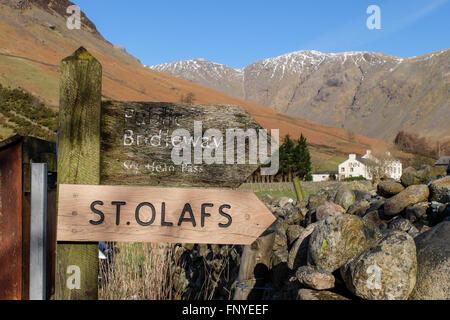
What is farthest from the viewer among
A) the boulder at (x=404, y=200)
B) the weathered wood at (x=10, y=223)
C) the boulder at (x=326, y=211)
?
the boulder at (x=326, y=211)

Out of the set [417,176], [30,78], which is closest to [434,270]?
[417,176]

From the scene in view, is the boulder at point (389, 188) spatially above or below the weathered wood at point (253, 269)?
above

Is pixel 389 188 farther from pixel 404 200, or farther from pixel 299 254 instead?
pixel 299 254

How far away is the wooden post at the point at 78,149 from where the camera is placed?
7.04ft

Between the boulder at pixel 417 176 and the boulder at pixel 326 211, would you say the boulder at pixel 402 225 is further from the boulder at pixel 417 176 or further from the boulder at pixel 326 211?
the boulder at pixel 417 176

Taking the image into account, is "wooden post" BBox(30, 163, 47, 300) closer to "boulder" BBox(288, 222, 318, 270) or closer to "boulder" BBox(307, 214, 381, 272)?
"boulder" BBox(307, 214, 381, 272)

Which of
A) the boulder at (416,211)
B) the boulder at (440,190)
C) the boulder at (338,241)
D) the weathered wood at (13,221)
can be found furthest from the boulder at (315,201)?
the weathered wood at (13,221)

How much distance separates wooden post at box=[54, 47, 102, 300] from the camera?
214 cm

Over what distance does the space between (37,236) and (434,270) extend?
271 cm

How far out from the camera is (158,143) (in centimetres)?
230

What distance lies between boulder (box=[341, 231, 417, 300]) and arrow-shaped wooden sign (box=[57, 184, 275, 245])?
3.68 feet

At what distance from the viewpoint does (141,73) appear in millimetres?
105625

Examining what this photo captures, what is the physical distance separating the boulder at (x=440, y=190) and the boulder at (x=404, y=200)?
10 cm

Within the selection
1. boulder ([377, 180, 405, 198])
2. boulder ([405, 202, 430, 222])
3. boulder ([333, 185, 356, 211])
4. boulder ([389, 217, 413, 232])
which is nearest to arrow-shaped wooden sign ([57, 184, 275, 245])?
boulder ([389, 217, 413, 232])
